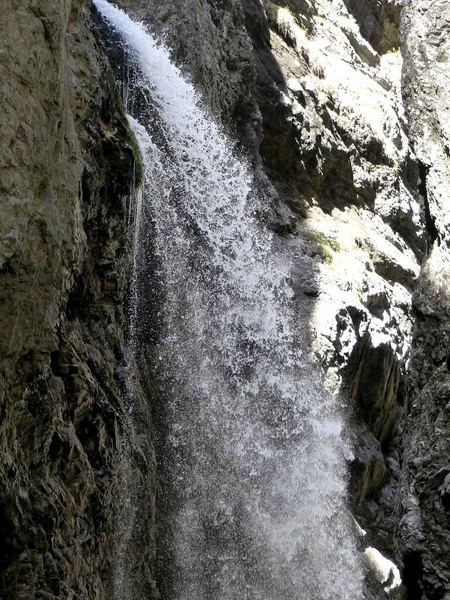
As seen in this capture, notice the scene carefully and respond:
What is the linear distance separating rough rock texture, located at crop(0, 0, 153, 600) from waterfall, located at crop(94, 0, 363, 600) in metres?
2.25

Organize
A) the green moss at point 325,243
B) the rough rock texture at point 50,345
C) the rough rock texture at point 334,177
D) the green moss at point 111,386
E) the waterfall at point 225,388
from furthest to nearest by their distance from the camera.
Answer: the green moss at point 325,243
the rough rock texture at point 334,177
the waterfall at point 225,388
the green moss at point 111,386
the rough rock texture at point 50,345

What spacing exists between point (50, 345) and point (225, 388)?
19.4ft

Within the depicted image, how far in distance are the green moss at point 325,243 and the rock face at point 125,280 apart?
47 millimetres

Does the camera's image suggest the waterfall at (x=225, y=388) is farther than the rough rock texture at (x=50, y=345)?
Yes

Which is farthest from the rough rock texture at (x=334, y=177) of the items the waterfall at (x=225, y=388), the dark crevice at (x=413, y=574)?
the dark crevice at (x=413, y=574)

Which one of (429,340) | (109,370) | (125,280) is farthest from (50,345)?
(125,280)

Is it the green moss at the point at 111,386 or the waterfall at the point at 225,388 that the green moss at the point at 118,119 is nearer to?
the waterfall at the point at 225,388

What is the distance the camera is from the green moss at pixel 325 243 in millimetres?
11859

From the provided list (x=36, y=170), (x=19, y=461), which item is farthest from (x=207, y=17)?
(x=19, y=461)

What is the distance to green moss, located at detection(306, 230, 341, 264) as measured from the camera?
11.9m

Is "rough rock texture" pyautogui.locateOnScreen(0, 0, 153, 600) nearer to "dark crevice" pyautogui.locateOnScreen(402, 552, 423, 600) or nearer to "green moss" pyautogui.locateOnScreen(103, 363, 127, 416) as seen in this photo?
"green moss" pyautogui.locateOnScreen(103, 363, 127, 416)

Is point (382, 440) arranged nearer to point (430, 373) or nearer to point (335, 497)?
point (335, 497)

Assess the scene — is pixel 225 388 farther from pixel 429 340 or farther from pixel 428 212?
pixel 429 340

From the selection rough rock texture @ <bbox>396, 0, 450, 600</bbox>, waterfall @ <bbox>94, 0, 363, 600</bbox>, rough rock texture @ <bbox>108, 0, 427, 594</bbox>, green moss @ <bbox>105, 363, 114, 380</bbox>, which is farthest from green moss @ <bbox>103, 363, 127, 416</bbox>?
rough rock texture @ <bbox>108, 0, 427, 594</bbox>
